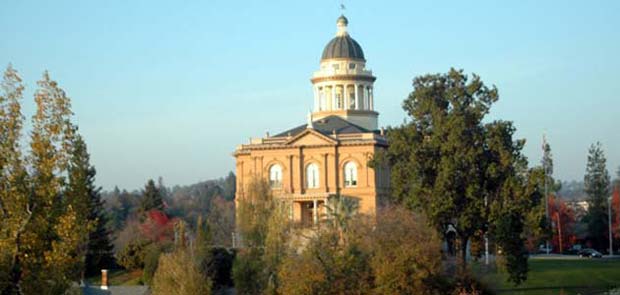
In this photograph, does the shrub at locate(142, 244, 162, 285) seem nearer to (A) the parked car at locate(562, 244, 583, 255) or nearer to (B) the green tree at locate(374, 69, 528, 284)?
(B) the green tree at locate(374, 69, 528, 284)

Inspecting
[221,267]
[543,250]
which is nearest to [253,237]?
[221,267]

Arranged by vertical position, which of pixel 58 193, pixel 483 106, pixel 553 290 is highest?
pixel 483 106

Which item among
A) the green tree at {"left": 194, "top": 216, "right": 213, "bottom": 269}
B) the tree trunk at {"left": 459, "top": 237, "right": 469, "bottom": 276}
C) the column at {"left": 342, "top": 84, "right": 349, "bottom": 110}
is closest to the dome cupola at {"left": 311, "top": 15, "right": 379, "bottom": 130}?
the column at {"left": 342, "top": 84, "right": 349, "bottom": 110}

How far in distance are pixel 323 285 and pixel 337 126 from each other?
120 feet

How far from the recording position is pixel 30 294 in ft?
67.9

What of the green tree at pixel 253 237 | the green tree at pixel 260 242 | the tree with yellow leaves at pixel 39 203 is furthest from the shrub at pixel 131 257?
the tree with yellow leaves at pixel 39 203

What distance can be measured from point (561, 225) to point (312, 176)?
3323 cm

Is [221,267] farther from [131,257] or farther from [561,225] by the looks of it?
[561,225]

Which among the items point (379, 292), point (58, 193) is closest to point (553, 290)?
point (379, 292)

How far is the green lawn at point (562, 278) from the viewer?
54125mm

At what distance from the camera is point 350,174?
3022 inches

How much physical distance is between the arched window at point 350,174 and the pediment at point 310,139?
1989 mm

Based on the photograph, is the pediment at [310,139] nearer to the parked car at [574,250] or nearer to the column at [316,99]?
the column at [316,99]

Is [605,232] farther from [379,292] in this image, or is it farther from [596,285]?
[379,292]
